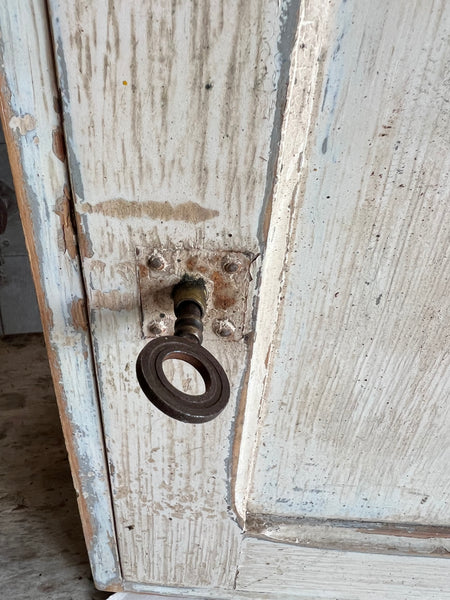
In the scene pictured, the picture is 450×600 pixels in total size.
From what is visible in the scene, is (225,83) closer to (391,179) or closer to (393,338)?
(391,179)

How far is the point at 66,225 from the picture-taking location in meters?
0.39

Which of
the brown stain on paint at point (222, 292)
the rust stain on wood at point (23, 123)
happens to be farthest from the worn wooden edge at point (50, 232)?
the brown stain on paint at point (222, 292)

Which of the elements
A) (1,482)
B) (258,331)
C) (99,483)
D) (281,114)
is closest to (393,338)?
(258,331)

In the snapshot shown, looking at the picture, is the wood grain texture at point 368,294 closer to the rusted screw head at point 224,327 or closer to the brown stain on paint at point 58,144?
the rusted screw head at point 224,327

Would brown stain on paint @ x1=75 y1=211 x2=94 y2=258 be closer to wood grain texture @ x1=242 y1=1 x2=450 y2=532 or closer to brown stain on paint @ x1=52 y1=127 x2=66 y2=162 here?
brown stain on paint @ x1=52 y1=127 x2=66 y2=162

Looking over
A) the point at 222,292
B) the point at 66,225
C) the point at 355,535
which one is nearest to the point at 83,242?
the point at 66,225

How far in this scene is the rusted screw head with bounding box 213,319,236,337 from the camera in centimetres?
42

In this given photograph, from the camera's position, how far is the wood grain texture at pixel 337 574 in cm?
72

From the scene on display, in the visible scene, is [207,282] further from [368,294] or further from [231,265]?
[368,294]

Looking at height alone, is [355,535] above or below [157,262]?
below

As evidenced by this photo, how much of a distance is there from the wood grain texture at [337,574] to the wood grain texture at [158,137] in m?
0.37

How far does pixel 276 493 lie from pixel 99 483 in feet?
0.82

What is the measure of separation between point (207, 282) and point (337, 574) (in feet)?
2.05

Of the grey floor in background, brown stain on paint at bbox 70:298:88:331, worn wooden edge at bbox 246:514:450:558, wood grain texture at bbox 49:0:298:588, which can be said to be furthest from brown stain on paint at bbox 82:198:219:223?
the grey floor in background
